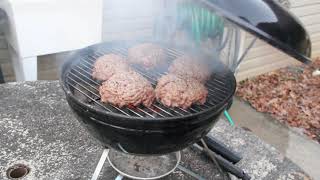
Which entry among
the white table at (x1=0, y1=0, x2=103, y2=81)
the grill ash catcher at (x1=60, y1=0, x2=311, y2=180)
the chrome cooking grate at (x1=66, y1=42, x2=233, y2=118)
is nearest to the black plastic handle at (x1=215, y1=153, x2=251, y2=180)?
the grill ash catcher at (x1=60, y1=0, x2=311, y2=180)

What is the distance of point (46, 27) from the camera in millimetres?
3496

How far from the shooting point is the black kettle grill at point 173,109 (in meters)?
1.73

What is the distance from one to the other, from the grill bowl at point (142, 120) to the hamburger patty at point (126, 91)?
44 mm

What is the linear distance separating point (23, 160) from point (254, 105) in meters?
3.84

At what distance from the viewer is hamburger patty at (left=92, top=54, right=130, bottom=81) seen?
2107 millimetres

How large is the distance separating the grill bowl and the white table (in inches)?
55.4

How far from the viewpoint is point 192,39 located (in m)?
3.86

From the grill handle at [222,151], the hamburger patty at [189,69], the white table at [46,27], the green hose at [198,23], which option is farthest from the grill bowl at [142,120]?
the green hose at [198,23]

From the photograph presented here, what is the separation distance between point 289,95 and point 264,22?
4408mm

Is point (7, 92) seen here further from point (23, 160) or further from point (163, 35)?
point (163, 35)

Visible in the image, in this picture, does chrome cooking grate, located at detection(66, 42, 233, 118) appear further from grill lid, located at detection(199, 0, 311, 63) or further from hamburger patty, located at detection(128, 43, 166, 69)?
grill lid, located at detection(199, 0, 311, 63)

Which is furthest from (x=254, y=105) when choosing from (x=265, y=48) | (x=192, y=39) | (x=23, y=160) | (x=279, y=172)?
(x=23, y=160)

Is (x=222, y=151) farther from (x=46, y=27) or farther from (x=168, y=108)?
(x=46, y=27)

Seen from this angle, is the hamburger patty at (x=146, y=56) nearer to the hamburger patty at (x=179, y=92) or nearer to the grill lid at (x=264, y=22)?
the hamburger patty at (x=179, y=92)
